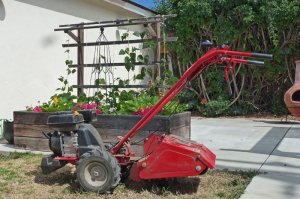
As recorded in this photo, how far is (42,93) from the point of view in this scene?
6.55m

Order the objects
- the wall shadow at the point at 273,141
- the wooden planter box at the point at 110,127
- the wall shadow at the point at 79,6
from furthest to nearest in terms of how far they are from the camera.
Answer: the wall shadow at the point at 79,6 → the wall shadow at the point at 273,141 → the wooden planter box at the point at 110,127

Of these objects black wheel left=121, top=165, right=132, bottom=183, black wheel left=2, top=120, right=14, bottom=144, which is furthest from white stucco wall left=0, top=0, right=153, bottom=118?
black wheel left=121, top=165, right=132, bottom=183

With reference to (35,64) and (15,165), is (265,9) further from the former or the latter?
(15,165)

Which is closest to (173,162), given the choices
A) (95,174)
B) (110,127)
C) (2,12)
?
(95,174)

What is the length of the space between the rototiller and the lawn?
Result: 169 millimetres

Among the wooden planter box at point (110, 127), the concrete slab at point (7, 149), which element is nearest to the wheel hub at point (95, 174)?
the wooden planter box at point (110, 127)

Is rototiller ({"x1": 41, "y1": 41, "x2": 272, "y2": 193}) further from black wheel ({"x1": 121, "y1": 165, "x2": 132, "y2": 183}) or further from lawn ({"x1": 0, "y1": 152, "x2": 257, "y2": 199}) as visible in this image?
lawn ({"x1": 0, "y1": 152, "x2": 257, "y2": 199})

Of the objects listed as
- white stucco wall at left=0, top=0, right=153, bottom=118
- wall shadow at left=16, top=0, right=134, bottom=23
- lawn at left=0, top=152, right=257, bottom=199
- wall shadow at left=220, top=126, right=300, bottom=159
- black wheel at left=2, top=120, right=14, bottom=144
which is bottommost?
lawn at left=0, top=152, right=257, bottom=199

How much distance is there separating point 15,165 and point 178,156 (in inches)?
89.0

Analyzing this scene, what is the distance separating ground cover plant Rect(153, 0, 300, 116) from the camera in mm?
8148

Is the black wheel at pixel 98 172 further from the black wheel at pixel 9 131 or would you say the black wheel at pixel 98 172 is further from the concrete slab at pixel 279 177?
the black wheel at pixel 9 131

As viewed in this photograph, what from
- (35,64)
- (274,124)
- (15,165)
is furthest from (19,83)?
(274,124)

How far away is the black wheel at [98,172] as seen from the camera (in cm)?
273

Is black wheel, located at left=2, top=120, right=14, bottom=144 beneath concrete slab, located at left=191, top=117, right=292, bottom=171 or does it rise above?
above
